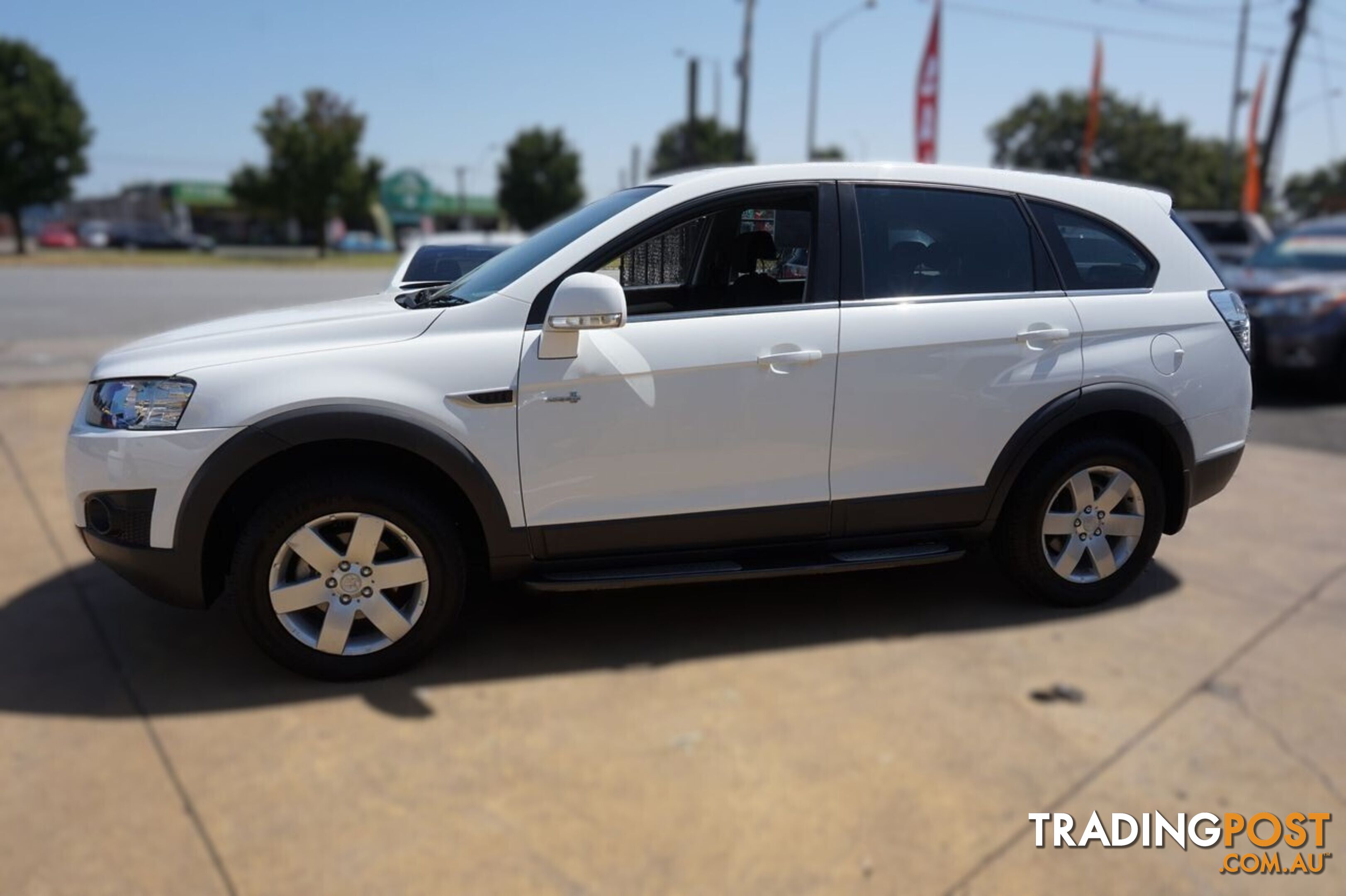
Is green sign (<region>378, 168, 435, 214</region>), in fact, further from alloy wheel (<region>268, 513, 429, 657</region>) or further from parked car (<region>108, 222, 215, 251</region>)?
alloy wheel (<region>268, 513, 429, 657</region>)

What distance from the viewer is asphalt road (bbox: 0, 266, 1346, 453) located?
6520 mm

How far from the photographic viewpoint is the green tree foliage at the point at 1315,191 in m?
54.6

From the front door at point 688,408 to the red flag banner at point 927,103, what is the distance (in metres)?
6.74

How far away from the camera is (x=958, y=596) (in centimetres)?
226

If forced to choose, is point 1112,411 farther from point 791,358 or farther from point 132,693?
point 132,693

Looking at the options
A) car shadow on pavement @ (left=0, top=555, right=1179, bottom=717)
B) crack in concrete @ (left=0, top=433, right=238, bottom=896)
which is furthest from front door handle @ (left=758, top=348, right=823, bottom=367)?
crack in concrete @ (left=0, top=433, right=238, bottom=896)

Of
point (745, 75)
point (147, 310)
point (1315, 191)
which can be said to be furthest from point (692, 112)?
point (1315, 191)

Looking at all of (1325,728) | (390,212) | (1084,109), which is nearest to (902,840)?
(1325,728)

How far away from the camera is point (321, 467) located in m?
2.58

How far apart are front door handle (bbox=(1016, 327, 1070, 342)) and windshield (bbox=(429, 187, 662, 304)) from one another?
1.29 m

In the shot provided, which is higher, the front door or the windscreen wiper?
the windscreen wiper

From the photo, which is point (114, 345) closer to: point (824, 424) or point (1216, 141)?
point (824, 424)

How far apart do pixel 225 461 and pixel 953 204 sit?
71.2 inches

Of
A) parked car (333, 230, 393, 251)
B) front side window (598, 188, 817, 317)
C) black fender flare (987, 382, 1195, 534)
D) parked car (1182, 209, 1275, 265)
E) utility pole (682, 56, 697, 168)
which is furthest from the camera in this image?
parked car (333, 230, 393, 251)
